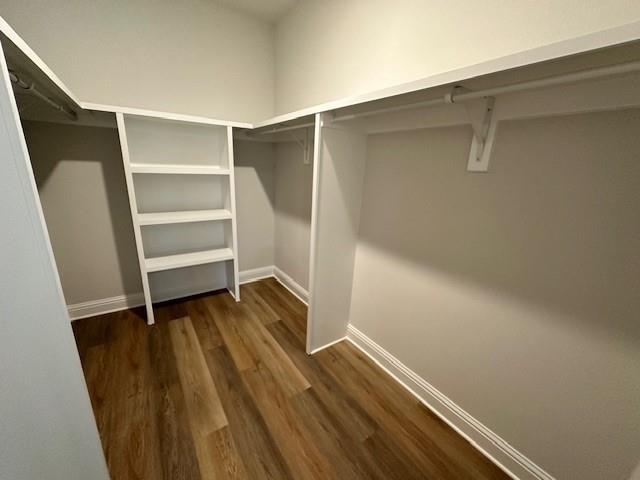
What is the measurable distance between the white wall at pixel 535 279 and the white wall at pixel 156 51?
165cm

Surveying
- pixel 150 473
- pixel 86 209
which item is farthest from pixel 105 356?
pixel 86 209

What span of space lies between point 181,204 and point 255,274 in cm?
110

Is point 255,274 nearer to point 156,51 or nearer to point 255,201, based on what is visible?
point 255,201

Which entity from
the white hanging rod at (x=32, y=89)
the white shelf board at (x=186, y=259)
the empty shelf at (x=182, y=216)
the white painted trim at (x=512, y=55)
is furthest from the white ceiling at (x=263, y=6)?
the white shelf board at (x=186, y=259)

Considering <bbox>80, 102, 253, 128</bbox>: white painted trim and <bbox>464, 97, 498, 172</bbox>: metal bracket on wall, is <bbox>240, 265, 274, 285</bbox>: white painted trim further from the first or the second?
<bbox>464, 97, 498, 172</bbox>: metal bracket on wall

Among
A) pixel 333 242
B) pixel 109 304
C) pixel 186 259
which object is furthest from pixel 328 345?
pixel 109 304

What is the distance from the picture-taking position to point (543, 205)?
3.14 ft

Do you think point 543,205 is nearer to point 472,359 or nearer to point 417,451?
point 472,359

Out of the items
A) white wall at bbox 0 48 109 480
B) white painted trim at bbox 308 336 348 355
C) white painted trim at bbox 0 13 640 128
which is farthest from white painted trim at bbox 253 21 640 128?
white painted trim at bbox 308 336 348 355

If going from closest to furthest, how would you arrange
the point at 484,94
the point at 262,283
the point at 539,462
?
the point at 484,94, the point at 539,462, the point at 262,283

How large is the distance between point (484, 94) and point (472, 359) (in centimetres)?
119

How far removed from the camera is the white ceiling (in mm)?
2010

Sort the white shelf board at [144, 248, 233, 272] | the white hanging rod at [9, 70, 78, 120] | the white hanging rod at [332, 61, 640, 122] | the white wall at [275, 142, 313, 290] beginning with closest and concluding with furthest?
1. the white hanging rod at [332, 61, 640, 122]
2. the white hanging rod at [9, 70, 78, 120]
3. the white shelf board at [144, 248, 233, 272]
4. the white wall at [275, 142, 313, 290]

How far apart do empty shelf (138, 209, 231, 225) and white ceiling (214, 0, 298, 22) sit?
1.72 m
